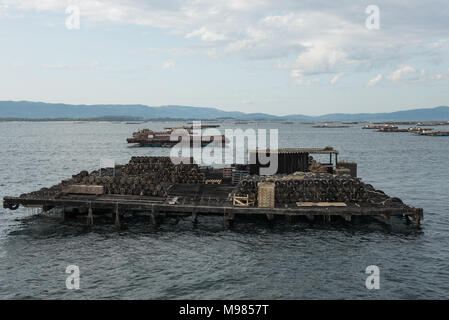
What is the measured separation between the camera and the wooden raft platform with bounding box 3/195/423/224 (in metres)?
32.5

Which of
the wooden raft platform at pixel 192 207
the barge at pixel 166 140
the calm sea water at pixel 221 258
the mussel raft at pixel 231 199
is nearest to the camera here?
the calm sea water at pixel 221 258

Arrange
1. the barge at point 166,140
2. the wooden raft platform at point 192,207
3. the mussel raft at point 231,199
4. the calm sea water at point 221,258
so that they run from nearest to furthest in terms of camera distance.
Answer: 1. the calm sea water at point 221,258
2. the wooden raft platform at point 192,207
3. the mussel raft at point 231,199
4. the barge at point 166,140

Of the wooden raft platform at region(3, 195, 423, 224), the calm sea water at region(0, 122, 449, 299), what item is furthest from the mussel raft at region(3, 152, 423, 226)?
the calm sea water at region(0, 122, 449, 299)

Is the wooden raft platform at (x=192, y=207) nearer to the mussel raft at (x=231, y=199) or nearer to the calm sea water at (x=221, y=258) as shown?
the mussel raft at (x=231, y=199)

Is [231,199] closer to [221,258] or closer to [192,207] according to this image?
[192,207]

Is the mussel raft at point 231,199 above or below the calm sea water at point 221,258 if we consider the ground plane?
above

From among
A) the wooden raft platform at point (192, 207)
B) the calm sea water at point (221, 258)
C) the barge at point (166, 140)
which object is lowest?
the calm sea water at point (221, 258)

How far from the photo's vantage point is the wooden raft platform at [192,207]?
32.5 meters

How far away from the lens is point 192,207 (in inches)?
1296

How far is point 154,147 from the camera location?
148875 mm

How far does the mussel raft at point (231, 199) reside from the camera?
108 feet

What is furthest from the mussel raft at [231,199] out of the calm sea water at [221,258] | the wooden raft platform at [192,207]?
the calm sea water at [221,258]

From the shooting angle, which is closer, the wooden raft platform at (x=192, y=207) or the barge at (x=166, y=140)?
the wooden raft platform at (x=192, y=207)
